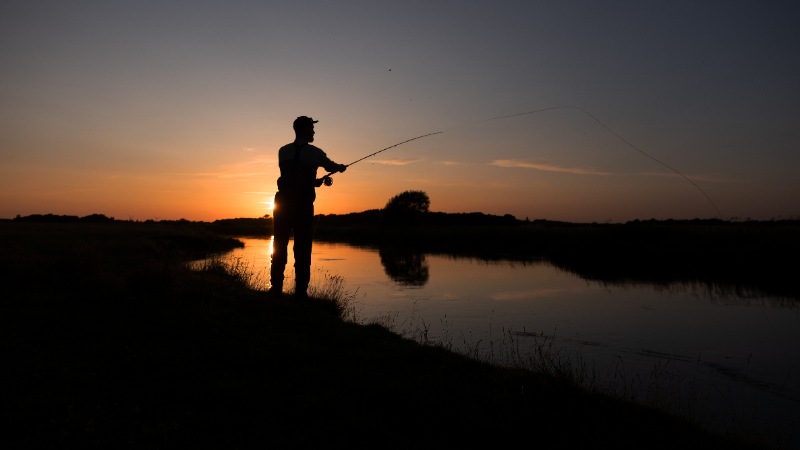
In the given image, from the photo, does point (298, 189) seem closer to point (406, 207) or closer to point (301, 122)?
point (301, 122)

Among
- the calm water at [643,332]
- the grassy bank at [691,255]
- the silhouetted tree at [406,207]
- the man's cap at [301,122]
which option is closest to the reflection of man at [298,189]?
the man's cap at [301,122]

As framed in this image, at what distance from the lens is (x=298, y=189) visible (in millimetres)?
8406

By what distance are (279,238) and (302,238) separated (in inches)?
16.2

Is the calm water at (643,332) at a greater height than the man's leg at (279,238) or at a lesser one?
A: lesser

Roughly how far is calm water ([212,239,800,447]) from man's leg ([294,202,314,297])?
2239mm

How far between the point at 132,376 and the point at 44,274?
5189 millimetres

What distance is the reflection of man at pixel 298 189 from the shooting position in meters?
8.30

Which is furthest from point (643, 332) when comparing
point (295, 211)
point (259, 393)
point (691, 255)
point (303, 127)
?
point (691, 255)

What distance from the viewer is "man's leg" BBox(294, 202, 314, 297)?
8492 millimetres

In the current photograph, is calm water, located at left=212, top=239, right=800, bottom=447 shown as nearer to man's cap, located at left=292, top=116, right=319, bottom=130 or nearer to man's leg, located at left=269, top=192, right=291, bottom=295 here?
man's leg, located at left=269, top=192, right=291, bottom=295

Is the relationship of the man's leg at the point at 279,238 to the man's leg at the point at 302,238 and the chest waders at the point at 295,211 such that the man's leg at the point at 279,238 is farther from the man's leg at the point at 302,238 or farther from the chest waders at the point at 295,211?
the man's leg at the point at 302,238

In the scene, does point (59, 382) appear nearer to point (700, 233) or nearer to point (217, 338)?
point (217, 338)

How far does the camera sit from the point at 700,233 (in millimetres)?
29516

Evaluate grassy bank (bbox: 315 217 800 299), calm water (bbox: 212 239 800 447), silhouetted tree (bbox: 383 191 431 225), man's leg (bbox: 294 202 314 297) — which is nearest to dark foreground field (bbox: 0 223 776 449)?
calm water (bbox: 212 239 800 447)
